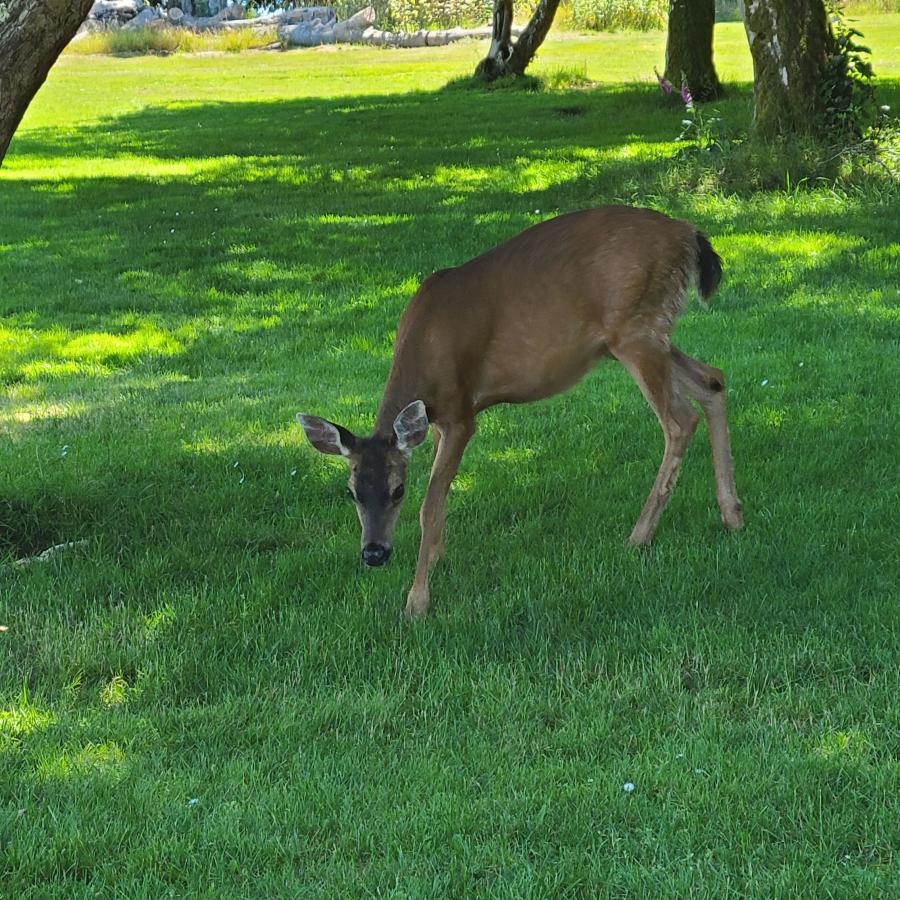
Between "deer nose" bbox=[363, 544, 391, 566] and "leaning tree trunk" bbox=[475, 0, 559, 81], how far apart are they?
76.9 ft

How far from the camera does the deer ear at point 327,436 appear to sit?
5098 millimetres

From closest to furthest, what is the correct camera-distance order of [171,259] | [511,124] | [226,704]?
[226,704]
[171,259]
[511,124]

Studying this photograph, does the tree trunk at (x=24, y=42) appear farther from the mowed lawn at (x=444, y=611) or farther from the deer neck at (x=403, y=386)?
the deer neck at (x=403, y=386)

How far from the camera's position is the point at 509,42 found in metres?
28.8

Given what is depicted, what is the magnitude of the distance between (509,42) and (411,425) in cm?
2523

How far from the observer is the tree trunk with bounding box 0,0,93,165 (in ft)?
19.5

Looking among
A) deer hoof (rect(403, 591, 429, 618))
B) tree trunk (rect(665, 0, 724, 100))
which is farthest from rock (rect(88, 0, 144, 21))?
deer hoof (rect(403, 591, 429, 618))

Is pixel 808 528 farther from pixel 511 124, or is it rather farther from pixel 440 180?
pixel 511 124

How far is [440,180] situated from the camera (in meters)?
15.9

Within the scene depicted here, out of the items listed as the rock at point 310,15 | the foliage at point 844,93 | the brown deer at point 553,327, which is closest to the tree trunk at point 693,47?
the foliage at point 844,93

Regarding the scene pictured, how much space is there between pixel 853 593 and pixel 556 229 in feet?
6.67

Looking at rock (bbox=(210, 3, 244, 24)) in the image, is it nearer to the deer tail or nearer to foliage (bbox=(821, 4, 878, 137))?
foliage (bbox=(821, 4, 878, 137))

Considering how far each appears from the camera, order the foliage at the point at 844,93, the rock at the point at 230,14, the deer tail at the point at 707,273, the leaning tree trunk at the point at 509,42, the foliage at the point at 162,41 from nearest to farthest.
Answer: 1. the deer tail at the point at 707,273
2. the foliage at the point at 844,93
3. the leaning tree trunk at the point at 509,42
4. the foliage at the point at 162,41
5. the rock at the point at 230,14

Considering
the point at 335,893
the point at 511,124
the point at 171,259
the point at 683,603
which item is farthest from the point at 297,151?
the point at 335,893
